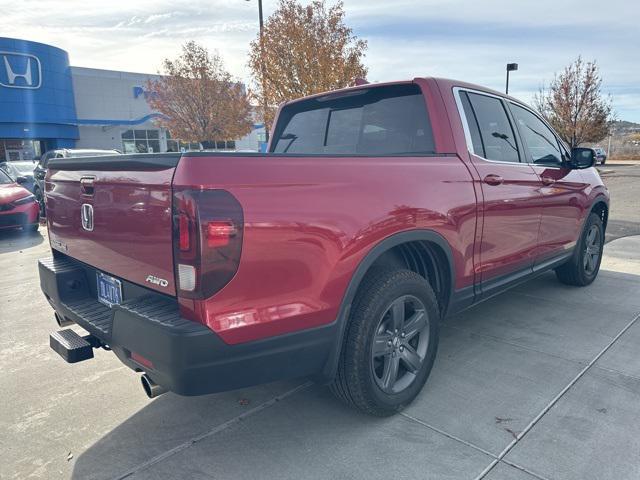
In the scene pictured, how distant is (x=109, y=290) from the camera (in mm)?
2533

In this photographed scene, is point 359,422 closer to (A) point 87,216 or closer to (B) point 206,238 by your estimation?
(B) point 206,238

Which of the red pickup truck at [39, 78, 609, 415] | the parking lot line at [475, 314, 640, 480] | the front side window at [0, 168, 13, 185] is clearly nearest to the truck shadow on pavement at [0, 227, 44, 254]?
the front side window at [0, 168, 13, 185]

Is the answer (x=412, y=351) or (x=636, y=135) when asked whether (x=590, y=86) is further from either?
(x=636, y=135)

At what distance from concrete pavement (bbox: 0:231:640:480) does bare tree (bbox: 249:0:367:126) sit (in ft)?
38.0

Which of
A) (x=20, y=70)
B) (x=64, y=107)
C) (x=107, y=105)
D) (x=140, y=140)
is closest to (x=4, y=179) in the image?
(x=20, y=70)

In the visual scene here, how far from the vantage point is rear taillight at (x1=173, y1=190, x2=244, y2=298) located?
1.82m

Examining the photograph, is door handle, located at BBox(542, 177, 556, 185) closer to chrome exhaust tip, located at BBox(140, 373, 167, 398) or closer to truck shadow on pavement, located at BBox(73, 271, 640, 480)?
truck shadow on pavement, located at BBox(73, 271, 640, 480)

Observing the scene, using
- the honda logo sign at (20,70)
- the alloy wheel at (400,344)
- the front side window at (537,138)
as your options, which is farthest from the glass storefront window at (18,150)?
the alloy wheel at (400,344)

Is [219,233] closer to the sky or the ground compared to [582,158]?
closer to the ground

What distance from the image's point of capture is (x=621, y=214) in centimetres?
1058

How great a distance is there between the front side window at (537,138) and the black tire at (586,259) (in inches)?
42.8

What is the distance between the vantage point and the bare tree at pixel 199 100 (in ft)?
75.9

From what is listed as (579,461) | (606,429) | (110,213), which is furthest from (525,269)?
(110,213)

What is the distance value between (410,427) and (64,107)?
34116mm
